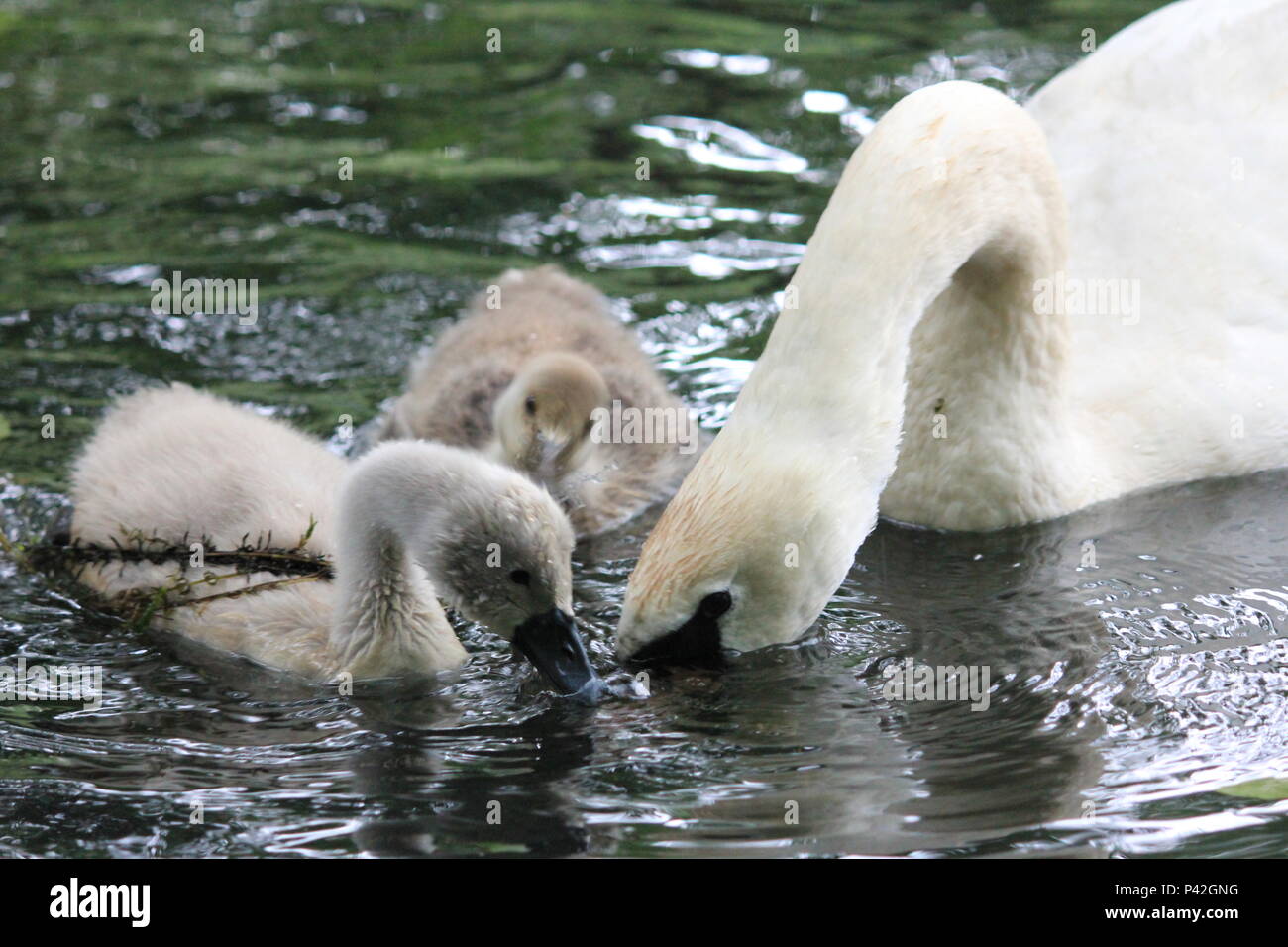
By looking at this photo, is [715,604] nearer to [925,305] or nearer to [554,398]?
[925,305]

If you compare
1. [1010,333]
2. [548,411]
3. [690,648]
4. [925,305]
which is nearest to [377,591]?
[690,648]

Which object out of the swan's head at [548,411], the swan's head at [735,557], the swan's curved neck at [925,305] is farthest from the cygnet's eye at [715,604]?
the swan's head at [548,411]

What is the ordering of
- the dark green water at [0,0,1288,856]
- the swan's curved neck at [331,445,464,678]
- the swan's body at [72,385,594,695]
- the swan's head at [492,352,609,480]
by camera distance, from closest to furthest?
the dark green water at [0,0,1288,856] → the swan's body at [72,385,594,695] → the swan's curved neck at [331,445,464,678] → the swan's head at [492,352,609,480]

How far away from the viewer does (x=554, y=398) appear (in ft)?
20.1

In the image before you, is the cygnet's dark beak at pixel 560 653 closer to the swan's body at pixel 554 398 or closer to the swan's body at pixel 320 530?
the swan's body at pixel 320 530

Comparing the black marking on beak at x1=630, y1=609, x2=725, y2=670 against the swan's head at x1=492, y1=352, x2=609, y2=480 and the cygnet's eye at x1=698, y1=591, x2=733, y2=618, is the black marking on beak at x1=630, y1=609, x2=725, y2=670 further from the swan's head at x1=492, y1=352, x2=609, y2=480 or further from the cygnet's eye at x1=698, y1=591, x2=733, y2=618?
the swan's head at x1=492, y1=352, x2=609, y2=480

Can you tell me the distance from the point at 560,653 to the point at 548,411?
147 centimetres

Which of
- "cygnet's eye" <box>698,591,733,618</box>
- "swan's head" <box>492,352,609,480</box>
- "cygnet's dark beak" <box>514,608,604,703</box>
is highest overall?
"swan's head" <box>492,352,609,480</box>

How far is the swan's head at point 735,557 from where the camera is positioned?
4.46 metres

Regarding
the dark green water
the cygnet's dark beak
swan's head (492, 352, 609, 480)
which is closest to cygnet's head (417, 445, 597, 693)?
the cygnet's dark beak

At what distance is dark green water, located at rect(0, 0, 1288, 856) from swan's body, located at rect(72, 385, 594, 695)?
16 centimetres

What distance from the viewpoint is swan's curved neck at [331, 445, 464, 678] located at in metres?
5.03

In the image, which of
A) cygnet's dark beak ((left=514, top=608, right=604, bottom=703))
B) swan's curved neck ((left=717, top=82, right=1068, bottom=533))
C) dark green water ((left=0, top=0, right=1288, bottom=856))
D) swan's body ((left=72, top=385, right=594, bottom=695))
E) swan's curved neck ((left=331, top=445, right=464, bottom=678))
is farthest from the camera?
swan's curved neck ((left=331, top=445, right=464, bottom=678))

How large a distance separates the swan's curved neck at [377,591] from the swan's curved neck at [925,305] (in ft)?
3.40
